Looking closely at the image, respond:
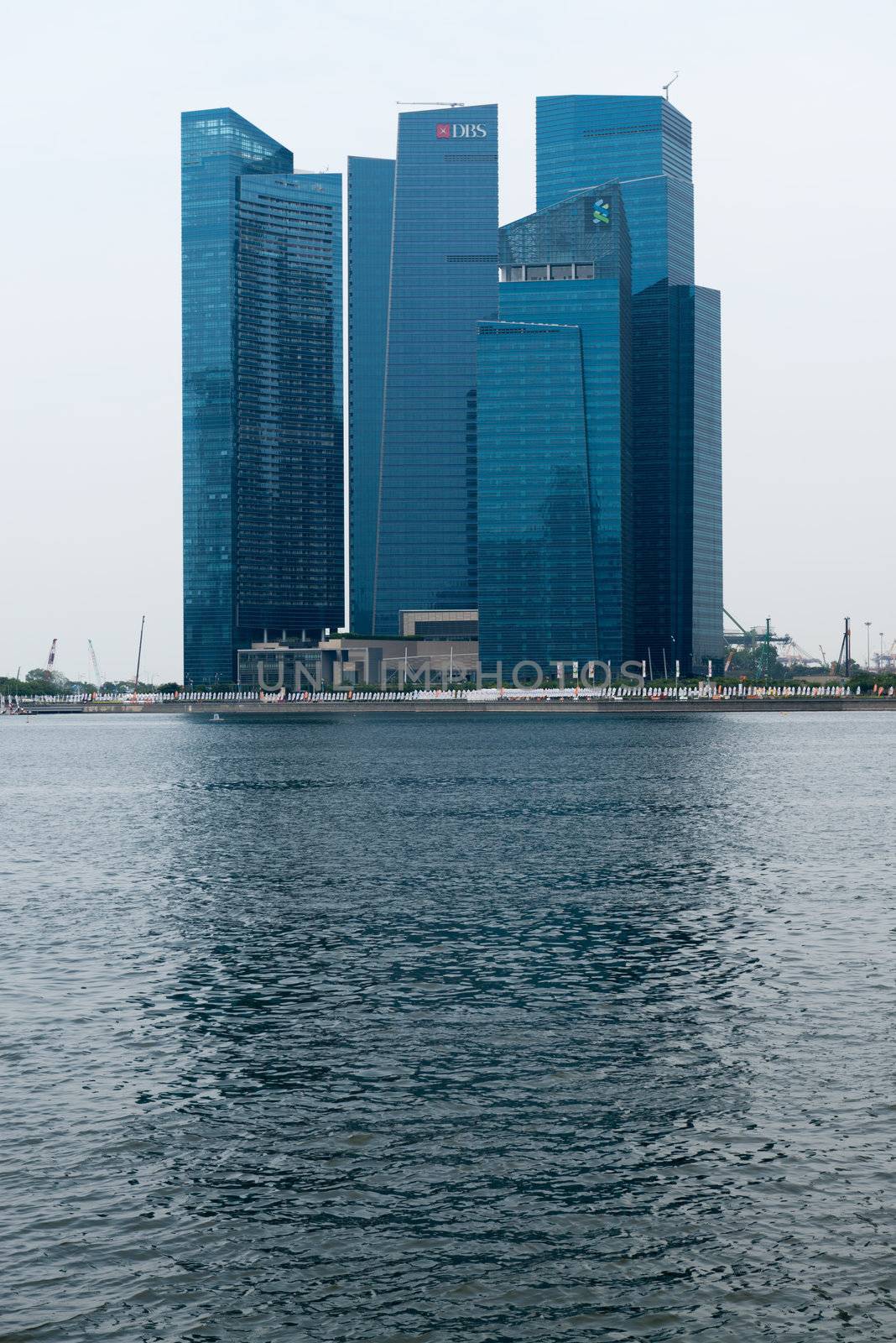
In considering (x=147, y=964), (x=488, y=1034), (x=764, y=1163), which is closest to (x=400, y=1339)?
(x=764, y=1163)

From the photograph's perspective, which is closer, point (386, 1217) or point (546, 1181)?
point (386, 1217)

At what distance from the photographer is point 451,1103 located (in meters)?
33.2

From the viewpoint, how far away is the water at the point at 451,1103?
912 inches

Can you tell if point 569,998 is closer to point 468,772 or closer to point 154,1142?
point 154,1142

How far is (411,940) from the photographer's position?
55438mm

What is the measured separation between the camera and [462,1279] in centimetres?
2366

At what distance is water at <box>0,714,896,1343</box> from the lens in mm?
23172

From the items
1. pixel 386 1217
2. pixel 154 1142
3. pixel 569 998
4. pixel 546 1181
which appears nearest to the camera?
pixel 386 1217

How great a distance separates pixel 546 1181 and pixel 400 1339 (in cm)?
697

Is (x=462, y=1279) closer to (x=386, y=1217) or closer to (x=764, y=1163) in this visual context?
(x=386, y=1217)

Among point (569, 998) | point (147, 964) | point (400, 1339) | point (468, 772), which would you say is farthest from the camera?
point (468, 772)

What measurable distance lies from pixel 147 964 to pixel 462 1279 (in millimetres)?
29320

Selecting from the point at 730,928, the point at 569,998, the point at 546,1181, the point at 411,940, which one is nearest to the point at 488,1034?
the point at 569,998

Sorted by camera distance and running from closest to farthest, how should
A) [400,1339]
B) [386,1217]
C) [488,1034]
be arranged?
[400,1339] → [386,1217] → [488,1034]
